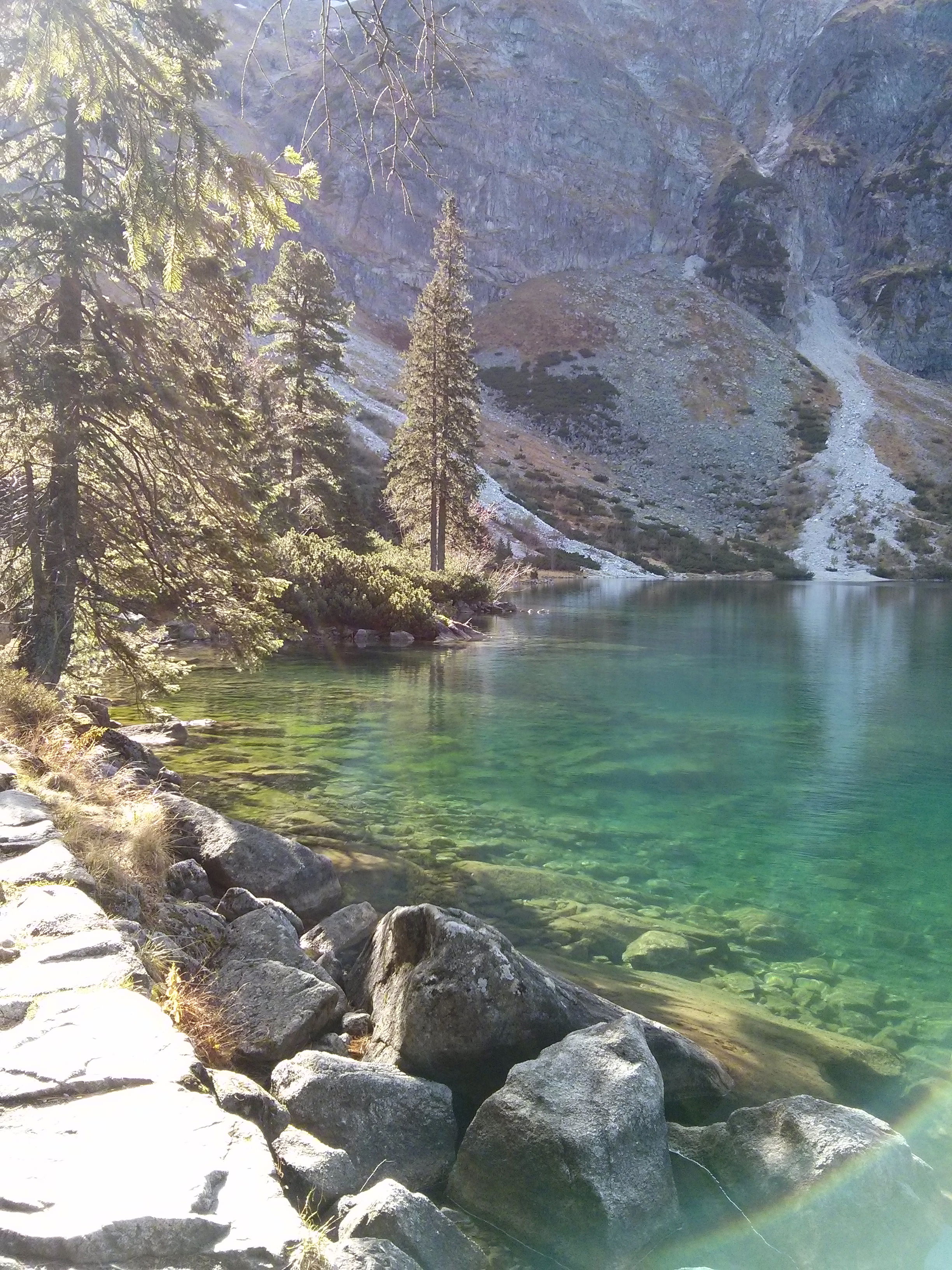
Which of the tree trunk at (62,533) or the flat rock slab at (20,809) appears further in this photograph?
the tree trunk at (62,533)

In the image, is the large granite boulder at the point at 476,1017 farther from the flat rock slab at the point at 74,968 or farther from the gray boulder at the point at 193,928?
the flat rock slab at the point at 74,968

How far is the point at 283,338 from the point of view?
105 feet

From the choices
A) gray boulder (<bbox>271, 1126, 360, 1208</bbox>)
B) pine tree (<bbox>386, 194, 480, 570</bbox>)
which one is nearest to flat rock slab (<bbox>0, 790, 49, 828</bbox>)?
gray boulder (<bbox>271, 1126, 360, 1208</bbox>)

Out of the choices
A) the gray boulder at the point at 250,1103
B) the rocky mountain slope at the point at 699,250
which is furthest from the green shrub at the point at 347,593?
the rocky mountain slope at the point at 699,250

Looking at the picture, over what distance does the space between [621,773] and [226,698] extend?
8006mm

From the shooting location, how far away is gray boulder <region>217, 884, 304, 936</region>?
5.86 meters

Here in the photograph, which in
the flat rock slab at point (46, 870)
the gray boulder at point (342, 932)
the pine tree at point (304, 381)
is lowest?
the gray boulder at point (342, 932)

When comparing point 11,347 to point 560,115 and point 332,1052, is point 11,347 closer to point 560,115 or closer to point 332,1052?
point 332,1052

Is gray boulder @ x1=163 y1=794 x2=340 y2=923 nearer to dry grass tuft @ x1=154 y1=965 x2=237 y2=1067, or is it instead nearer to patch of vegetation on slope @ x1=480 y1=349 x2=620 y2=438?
dry grass tuft @ x1=154 y1=965 x2=237 y2=1067

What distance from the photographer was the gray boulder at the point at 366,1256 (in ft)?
8.50

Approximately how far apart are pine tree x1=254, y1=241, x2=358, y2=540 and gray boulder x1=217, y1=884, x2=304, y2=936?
26.3m

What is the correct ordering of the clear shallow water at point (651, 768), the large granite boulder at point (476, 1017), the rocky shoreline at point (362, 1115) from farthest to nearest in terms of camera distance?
the clear shallow water at point (651, 768) < the large granite boulder at point (476, 1017) < the rocky shoreline at point (362, 1115)

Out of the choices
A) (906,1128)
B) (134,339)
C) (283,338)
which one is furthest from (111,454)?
(283,338)

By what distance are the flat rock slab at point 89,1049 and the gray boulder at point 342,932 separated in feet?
9.52
